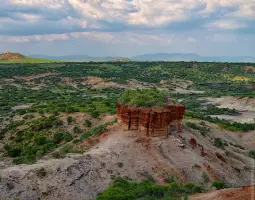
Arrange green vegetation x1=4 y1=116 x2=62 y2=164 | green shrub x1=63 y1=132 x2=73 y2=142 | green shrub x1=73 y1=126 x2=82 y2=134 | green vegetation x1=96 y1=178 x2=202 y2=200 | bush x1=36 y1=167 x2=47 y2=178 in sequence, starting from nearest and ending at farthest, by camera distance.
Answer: green vegetation x1=96 y1=178 x2=202 y2=200 → bush x1=36 y1=167 x2=47 y2=178 → green vegetation x1=4 y1=116 x2=62 y2=164 → green shrub x1=63 y1=132 x2=73 y2=142 → green shrub x1=73 y1=126 x2=82 y2=134

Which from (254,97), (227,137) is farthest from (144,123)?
(254,97)

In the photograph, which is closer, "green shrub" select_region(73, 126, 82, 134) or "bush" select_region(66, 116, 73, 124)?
"green shrub" select_region(73, 126, 82, 134)

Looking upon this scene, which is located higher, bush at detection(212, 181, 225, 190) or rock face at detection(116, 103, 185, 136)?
rock face at detection(116, 103, 185, 136)

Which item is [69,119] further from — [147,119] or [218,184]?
[218,184]

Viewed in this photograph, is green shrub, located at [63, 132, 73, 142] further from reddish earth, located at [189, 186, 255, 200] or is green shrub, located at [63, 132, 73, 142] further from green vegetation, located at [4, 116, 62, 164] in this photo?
reddish earth, located at [189, 186, 255, 200]

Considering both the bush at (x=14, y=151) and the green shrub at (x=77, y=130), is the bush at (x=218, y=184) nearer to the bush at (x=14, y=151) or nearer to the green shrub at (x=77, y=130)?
the green shrub at (x=77, y=130)

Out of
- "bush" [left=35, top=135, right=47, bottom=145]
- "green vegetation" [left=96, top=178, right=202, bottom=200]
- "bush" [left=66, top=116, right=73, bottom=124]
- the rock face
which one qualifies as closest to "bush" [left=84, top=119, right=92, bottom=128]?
"bush" [left=66, top=116, right=73, bottom=124]

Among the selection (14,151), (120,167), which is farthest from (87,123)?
(120,167)

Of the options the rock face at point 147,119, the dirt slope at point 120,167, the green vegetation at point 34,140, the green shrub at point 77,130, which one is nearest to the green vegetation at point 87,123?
the green shrub at point 77,130
